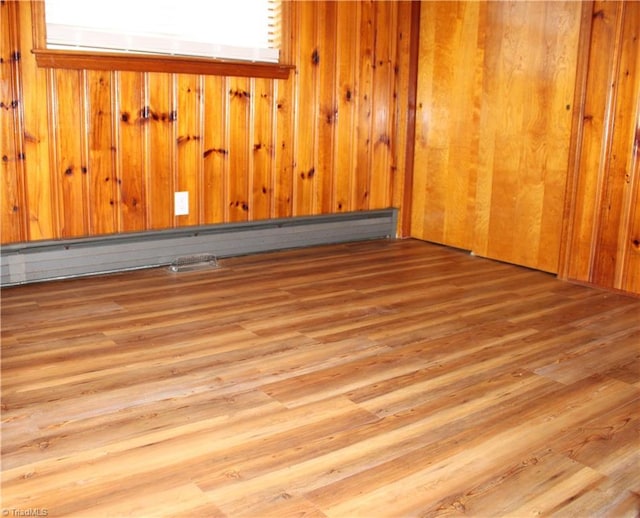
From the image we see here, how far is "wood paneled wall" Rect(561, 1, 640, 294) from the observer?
123 inches

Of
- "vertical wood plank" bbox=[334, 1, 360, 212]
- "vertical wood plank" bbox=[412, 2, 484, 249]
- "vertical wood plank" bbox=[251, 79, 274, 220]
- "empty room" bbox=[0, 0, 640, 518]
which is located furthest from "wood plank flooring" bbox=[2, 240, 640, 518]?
"vertical wood plank" bbox=[334, 1, 360, 212]

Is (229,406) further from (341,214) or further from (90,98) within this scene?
(341,214)

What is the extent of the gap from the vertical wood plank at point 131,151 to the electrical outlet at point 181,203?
0.56ft

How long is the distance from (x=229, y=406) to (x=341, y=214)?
8.10ft

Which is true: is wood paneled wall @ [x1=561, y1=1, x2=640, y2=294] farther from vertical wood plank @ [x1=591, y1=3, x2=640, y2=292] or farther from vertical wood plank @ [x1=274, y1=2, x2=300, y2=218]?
vertical wood plank @ [x1=274, y1=2, x2=300, y2=218]

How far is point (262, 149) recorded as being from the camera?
3.82 meters

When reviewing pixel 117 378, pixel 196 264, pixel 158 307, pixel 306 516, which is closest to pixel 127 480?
pixel 306 516

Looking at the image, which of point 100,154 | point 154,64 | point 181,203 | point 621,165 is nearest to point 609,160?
point 621,165

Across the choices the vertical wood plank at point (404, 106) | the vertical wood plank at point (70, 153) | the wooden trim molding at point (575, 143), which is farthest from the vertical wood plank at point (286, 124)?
the wooden trim molding at point (575, 143)

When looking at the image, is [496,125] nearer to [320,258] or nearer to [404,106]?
[404,106]

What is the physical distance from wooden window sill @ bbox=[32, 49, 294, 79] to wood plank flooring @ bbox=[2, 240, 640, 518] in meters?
1.03

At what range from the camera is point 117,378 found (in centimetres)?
209

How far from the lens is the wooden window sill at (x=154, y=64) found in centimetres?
308

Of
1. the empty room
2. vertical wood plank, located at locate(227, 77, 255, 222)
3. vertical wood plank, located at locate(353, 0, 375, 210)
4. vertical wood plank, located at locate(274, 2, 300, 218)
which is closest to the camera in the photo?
the empty room
